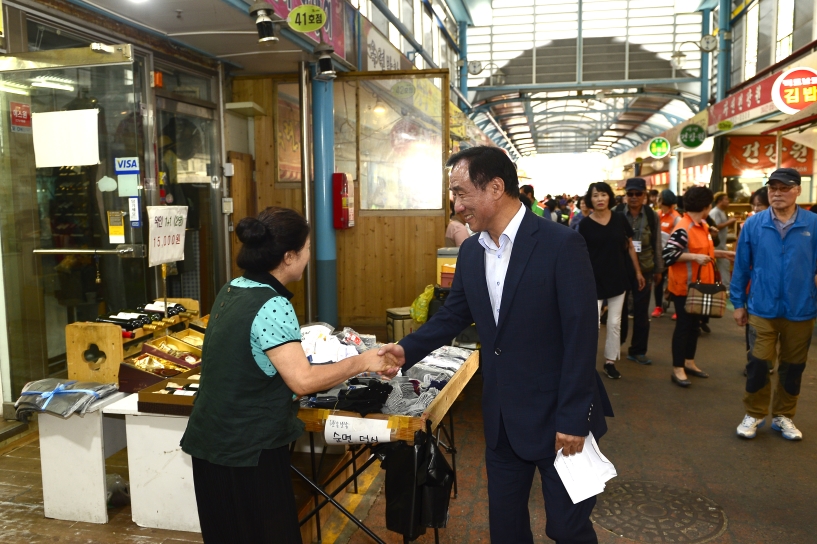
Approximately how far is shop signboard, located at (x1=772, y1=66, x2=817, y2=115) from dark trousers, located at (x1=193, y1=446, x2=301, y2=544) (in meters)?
10.3

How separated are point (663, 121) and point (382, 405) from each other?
1017 inches

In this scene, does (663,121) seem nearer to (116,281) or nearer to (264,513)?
(116,281)

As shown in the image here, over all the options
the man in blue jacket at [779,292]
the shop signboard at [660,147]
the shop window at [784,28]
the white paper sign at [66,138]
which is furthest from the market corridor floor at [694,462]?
the shop signboard at [660,147]

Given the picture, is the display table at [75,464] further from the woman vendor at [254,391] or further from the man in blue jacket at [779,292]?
the man in blue jacket at [779,292]

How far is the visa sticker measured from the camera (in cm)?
548

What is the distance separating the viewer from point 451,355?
4113 millimetres

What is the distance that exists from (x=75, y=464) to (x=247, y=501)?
5.82 ft

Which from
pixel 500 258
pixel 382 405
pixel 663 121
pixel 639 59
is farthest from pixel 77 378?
pixel 663 121

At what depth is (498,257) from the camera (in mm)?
2568

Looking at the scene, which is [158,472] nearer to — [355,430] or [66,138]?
[355,430]

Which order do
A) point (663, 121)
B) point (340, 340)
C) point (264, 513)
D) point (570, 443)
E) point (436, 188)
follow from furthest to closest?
point (663, 121) < point (436, 188) < point (340, 340) < point (264, 513) < point (570, 443)

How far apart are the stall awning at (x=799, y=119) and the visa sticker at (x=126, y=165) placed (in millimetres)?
8929

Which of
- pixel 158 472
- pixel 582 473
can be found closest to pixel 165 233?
pixel 158 472

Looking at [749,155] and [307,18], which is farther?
[749,155]
